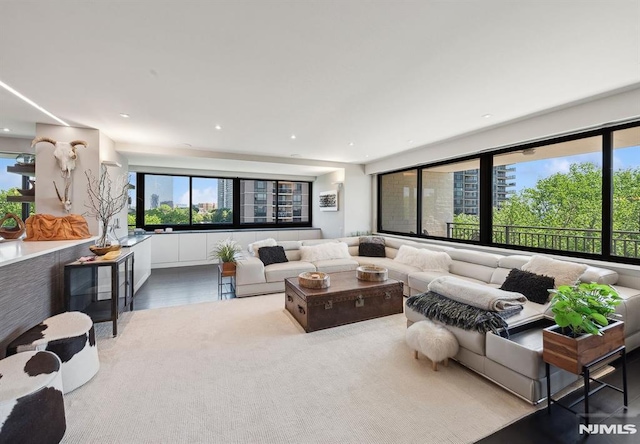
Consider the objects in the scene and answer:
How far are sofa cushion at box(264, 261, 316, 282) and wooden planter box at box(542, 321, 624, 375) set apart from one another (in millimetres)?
3275

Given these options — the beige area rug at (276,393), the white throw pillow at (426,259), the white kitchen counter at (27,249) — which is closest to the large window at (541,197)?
the white throw pillow at (426,259)

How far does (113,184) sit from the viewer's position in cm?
478

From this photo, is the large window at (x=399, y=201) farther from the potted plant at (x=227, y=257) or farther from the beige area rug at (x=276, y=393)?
the potted plant at (x=227, y=257)

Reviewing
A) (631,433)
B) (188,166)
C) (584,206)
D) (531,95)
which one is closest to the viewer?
(631,433)

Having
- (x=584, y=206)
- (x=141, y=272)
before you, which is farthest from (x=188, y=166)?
(x=584, y=206)

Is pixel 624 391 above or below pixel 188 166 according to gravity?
below

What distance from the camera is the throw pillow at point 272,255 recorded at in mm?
4763

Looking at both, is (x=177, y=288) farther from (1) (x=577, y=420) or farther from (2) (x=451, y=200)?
(2) (x=451, y=200)

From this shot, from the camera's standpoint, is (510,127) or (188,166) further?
(188,166)

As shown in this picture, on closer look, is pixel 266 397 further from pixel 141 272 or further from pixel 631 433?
pixel 141 272

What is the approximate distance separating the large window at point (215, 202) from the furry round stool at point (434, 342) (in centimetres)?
628

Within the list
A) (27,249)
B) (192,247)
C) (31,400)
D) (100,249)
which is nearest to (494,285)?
(31,400)

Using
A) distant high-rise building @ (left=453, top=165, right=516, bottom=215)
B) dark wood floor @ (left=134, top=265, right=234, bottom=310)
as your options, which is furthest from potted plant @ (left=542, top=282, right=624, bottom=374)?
dark wood floor @ (left=134, top=265, right=234, bottom=310)

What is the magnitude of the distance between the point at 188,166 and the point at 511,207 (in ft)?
22.0
